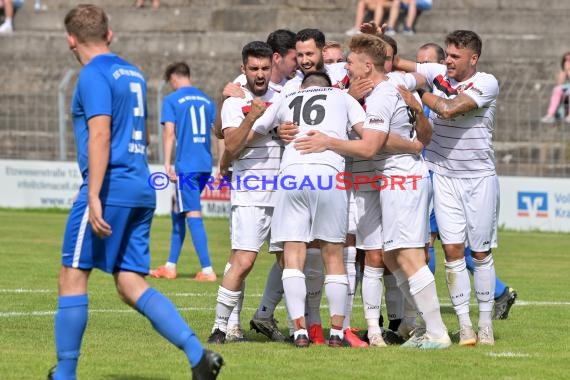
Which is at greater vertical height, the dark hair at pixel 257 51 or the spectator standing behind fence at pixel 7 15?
the spectator standing behind fence at pixel 7 15

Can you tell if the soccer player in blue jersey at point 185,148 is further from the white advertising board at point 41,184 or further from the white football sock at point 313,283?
the white advertising board at point 41,184

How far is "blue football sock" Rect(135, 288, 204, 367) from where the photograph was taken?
7.67 m

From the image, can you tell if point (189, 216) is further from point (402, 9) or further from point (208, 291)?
point (402, 9)

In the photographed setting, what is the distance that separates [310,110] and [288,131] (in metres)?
0.22

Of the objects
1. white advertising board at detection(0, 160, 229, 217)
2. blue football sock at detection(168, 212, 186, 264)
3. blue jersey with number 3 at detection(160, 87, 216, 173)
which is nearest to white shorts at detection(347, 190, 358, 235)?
blue football sock at detection(168, 212, 186, 264)

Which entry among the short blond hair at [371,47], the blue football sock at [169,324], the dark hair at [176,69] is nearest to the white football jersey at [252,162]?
the short blond hair at [371,47]

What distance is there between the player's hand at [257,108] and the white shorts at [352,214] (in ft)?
3.11

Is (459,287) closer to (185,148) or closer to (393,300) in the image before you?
(393,300)

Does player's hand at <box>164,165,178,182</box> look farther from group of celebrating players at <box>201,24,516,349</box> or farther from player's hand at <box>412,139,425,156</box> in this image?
player's hand at <box>412,139,425,156</box>

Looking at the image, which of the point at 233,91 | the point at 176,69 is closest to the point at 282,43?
the point at 233,91

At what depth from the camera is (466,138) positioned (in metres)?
10.2

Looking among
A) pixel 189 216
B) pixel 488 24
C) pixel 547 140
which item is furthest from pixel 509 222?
pixel 189 216

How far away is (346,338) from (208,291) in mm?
3996

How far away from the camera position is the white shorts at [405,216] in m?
9.66
